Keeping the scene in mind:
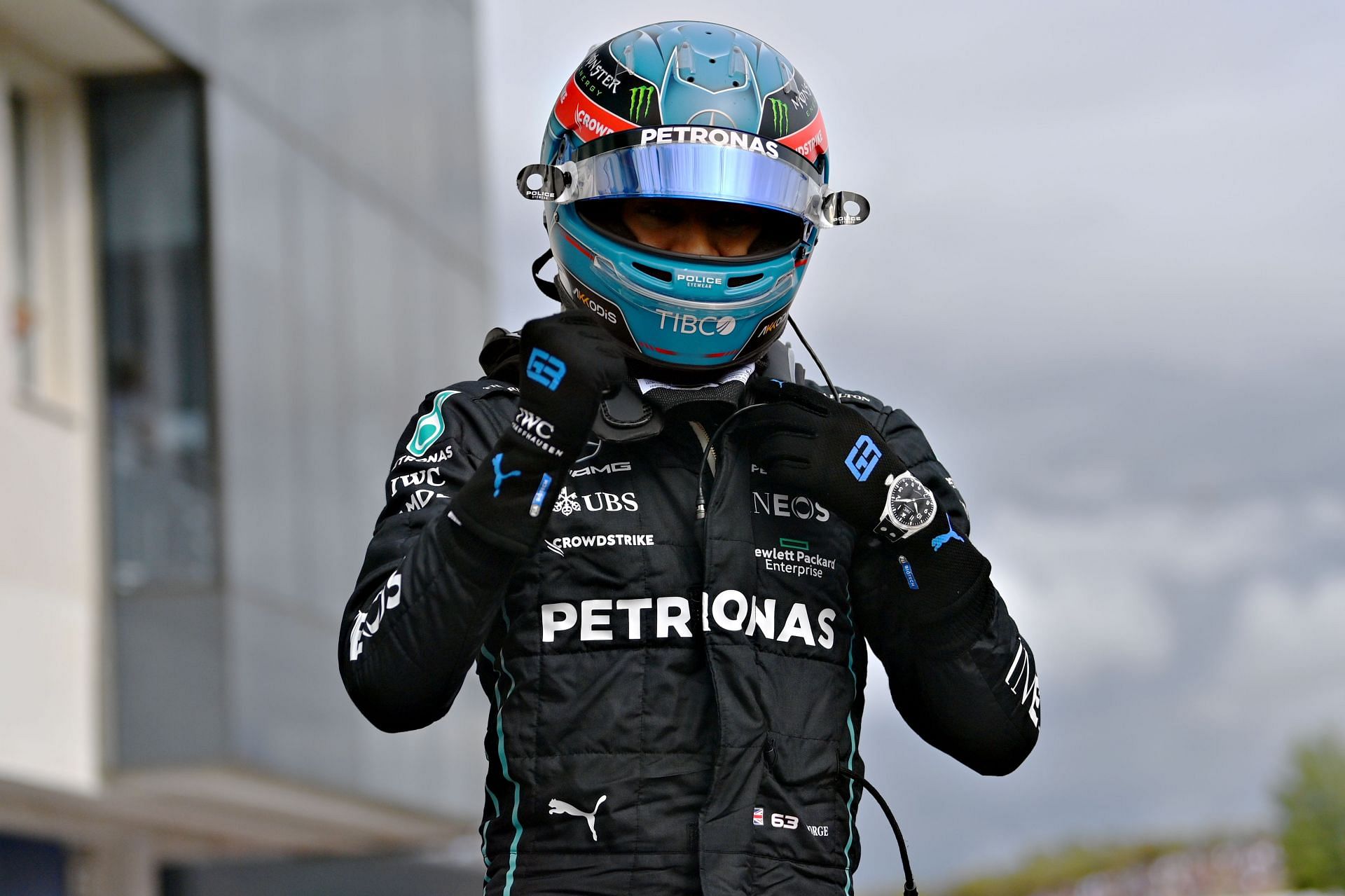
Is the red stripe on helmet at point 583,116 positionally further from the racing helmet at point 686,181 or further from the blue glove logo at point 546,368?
the blue glove logo at point 546,368

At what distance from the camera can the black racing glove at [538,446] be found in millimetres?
2711

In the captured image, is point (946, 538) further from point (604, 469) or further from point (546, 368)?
point (546, 368)

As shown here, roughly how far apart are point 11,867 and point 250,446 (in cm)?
303

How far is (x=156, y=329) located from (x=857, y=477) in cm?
1096

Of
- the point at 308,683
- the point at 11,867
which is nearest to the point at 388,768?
the point at 308,683

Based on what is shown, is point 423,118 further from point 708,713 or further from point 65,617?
point 708,713

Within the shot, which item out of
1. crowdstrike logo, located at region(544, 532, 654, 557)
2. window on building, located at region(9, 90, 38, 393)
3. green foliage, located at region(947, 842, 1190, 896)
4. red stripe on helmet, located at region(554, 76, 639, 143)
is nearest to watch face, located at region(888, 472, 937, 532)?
crowdstrike logo, located at region(544, 532, 654, 557)

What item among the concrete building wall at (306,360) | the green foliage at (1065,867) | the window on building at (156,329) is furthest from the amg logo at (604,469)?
the green foliage at (1065,867)

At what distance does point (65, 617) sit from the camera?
12.3 meters

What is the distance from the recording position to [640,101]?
317 cm

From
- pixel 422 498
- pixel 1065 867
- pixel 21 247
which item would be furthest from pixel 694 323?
pixel 1065 867

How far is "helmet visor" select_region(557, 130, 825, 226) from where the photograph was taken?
305cm

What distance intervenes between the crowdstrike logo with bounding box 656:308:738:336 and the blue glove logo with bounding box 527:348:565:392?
400 millimetres

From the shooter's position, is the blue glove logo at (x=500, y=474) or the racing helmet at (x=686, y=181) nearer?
the blue glove logo at (x=500, y=474)
